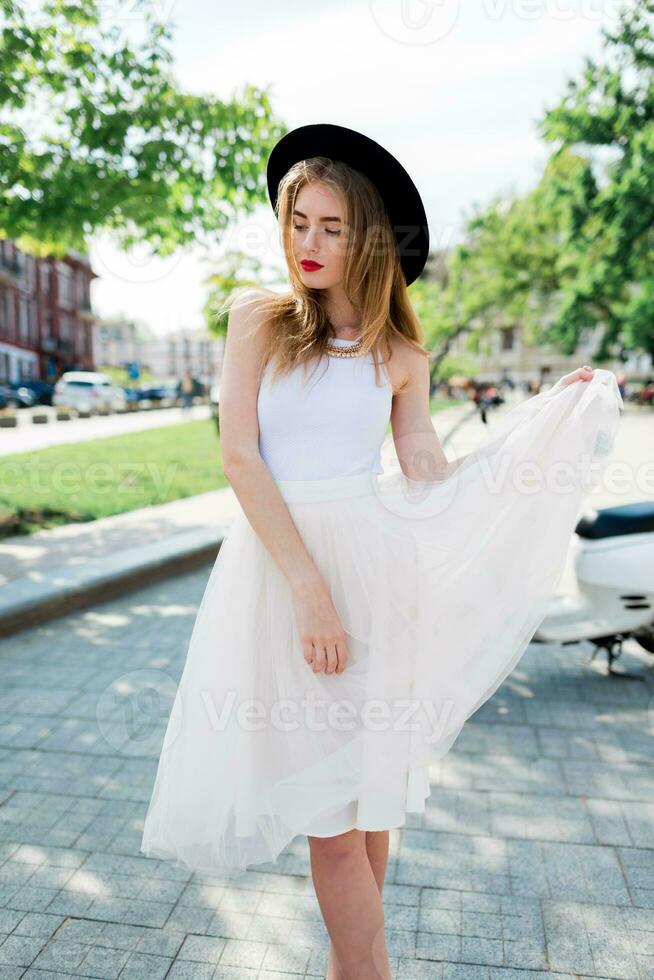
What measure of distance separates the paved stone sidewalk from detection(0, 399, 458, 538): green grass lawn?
515 cm

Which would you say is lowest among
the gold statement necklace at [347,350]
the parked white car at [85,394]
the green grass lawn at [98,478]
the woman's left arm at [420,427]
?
the parked white car at [85,394]

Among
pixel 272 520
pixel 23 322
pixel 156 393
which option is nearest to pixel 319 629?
pixel 272 520

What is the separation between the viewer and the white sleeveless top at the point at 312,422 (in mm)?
1877

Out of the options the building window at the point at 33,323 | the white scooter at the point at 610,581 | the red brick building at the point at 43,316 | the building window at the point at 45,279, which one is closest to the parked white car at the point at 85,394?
the red brick building at the point at 43,316

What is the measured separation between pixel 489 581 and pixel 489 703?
2.56m

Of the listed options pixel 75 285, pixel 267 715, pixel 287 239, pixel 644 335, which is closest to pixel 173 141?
pixel 287 239

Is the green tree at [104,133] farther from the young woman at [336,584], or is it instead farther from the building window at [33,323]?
the building window at [33,323]

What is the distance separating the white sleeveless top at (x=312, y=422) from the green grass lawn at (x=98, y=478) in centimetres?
700

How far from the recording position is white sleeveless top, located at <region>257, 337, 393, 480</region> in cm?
188

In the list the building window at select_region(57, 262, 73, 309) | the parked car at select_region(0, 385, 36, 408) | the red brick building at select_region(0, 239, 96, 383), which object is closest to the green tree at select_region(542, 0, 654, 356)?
the parked car at select_region(0, 385, 36, 408)

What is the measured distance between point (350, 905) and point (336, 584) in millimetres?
724

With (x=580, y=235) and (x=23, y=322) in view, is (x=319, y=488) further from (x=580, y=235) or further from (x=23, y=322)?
(x=23, y=322)

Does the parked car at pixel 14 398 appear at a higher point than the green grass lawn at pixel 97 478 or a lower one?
lower

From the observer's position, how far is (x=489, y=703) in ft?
14.2
